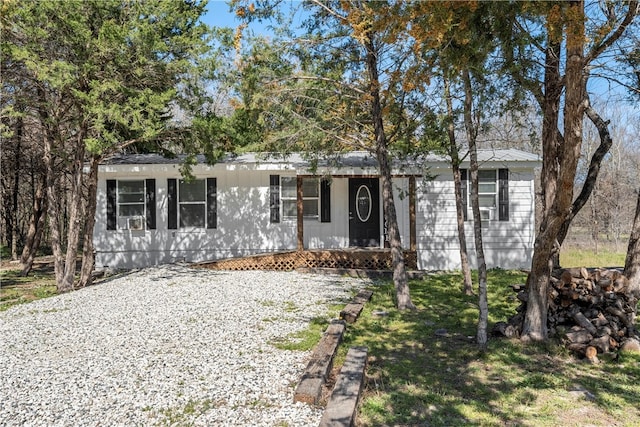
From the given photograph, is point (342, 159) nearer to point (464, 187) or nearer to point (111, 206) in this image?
point (464, 187)

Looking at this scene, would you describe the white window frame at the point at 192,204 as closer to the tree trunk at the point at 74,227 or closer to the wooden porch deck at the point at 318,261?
the wooden porch deck at the point at 318,261

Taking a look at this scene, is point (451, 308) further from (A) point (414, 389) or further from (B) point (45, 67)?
(B) point (45, 67)

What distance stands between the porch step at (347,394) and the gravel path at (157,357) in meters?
0.16

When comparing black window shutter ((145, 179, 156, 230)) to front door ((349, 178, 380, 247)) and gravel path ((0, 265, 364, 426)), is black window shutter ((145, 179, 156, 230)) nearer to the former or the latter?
gravel path ((0, 265, 364, 426))

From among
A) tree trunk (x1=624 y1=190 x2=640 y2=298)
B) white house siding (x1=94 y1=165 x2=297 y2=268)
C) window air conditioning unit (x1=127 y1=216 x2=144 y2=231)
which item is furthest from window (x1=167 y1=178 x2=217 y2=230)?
tree trunk (x1=624 y1=190 x2=640 y2=298)

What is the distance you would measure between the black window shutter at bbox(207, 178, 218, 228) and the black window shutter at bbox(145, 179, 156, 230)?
5.03 ft

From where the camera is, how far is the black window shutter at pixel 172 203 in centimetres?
1305

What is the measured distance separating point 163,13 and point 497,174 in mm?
9150

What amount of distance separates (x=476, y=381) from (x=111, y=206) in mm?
11541

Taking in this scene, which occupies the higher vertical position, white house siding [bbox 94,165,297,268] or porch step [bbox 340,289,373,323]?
white house siding [bbox 94,165,297,268]

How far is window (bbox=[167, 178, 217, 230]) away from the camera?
1307 centimetres

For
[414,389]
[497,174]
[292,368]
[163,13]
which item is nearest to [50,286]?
[163,13]

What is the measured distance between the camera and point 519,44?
5203mm

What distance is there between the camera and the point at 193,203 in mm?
13148
